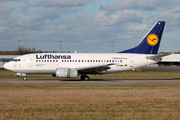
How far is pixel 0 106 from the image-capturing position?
13.2 meters

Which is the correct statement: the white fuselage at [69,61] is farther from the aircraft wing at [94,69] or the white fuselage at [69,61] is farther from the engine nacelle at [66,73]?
the engine nacelle at [66,73]

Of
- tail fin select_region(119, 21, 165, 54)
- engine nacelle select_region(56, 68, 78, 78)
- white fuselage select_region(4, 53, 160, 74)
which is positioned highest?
tail fin select_region(119, 21, 165, 54)

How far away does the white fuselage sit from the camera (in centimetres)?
3334

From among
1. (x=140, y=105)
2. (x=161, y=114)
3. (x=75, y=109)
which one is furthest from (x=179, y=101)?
(x=75, y=109)

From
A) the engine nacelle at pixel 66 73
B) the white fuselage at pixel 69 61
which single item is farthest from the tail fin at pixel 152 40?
the engine nacelle at pixel 66 73

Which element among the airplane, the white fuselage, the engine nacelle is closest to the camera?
the engine nacelle

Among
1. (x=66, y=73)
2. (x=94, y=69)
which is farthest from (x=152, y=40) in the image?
(x=66, y=73)

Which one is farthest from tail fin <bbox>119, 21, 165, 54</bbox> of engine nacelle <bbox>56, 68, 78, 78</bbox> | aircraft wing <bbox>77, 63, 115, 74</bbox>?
engine nacelle <bbox>56, 68, 78, 78</bbox>

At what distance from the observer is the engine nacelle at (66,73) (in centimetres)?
3145

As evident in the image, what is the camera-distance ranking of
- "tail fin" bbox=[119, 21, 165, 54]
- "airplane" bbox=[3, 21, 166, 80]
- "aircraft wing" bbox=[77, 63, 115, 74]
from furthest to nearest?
"tail fin" bbox=[119, 21, 165, 54] → "airplane" bbox=[3, 21, 166, 80] → "aircraft wing" bbox=[77, 63, 115, 74]

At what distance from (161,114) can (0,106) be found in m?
8.79

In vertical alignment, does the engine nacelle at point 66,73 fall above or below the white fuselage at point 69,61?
below

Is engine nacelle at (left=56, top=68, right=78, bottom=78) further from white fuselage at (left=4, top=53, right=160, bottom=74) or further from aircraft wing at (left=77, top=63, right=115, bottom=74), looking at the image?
white fuselage at (left=4, top=53, right=160, bottom=74)

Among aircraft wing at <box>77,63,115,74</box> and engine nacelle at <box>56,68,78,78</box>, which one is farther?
aircraft wing at <box>77,63,115,74</box>
